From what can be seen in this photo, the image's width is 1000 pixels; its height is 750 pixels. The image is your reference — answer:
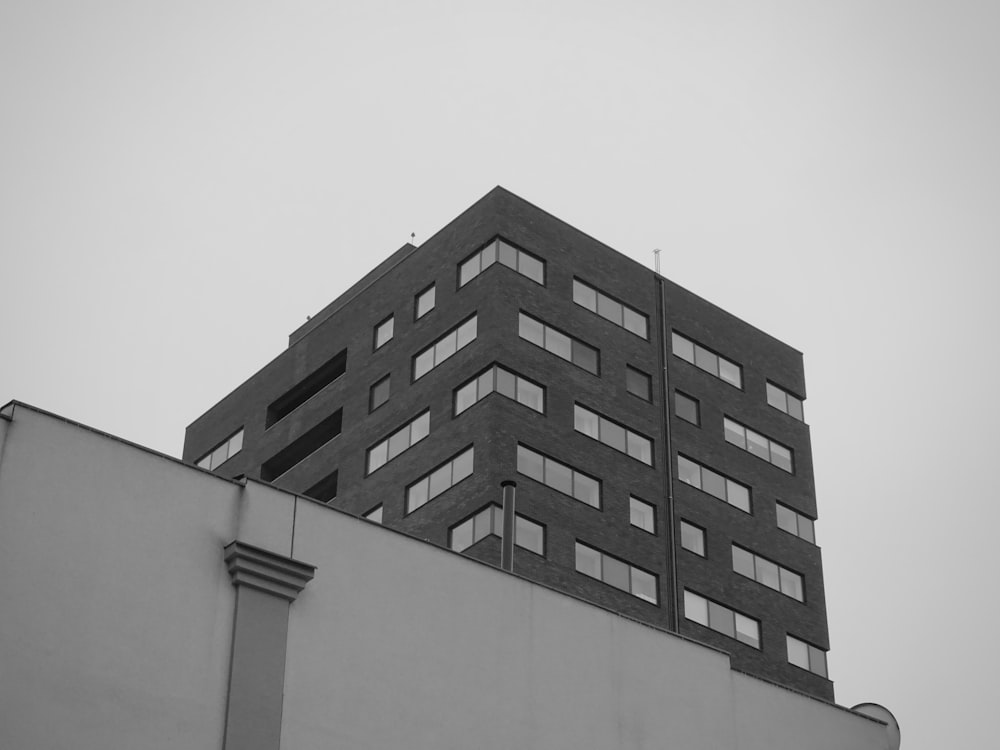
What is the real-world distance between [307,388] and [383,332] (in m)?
6.82

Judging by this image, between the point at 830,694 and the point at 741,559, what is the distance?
21.8 ft

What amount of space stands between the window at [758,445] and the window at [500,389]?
1133 centimetres

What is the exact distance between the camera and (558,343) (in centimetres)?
6319

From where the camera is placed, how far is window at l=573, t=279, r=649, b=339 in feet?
214

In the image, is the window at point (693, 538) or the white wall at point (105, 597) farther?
the window at point (693, 538)

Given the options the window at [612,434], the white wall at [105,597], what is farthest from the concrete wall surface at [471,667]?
the window at [612,434]

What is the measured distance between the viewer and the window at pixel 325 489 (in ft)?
221

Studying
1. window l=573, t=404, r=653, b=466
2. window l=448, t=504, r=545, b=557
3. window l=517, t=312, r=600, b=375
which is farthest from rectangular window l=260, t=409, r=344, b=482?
window l=448, t=504, r=545, b=557

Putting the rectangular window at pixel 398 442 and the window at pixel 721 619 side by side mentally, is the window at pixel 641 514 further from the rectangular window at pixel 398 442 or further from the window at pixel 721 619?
the rectangular window at pixel 398 442

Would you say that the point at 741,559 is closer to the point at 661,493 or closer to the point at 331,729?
the point at 661,493

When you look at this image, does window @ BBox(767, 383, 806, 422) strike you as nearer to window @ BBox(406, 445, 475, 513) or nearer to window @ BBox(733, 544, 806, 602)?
window @ BBox(733, 544, 806, 602)

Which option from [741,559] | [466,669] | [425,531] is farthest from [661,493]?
[466,669]

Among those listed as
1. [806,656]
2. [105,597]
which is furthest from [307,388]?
[105,597]

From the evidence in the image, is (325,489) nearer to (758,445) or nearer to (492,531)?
(492,531)
